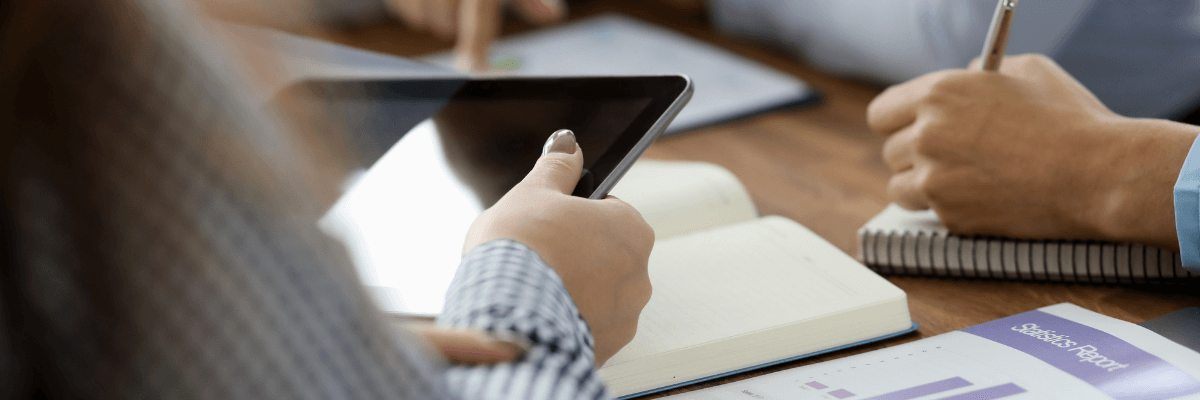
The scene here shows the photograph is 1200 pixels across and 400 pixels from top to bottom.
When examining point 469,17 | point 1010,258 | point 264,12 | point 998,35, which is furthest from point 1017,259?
point 469,17

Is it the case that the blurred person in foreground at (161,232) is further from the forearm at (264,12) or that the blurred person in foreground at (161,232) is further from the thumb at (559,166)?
the thumb at (559,166)

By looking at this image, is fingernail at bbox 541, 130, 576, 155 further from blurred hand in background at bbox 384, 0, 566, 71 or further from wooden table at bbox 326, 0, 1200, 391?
blurred hand in background at bbox 384, 0, 566, 71

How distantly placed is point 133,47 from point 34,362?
0.24 ft

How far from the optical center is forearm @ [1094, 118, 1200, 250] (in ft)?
1.52

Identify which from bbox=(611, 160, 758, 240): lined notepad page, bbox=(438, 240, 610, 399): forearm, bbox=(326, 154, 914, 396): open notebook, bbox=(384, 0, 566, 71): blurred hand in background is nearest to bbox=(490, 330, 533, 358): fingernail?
bbox=(438, 240, 610, 399): forearm

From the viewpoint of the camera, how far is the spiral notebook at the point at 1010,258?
0.48 m

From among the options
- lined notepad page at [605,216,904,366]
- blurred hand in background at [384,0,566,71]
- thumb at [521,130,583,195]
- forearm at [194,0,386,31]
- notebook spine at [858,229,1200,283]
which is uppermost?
blurred hand in background at [384,0,566,71]

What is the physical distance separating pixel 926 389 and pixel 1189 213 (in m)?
0.19

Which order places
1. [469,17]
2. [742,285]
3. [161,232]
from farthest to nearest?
[469,17]
[742,285]
[161,232]

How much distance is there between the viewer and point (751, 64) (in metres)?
1.00

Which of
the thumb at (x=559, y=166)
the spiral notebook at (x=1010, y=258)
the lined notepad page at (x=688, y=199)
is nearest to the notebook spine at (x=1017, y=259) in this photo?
the spiral notebook at (x=1010, y=258)

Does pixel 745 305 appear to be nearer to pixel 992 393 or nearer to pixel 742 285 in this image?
pixel 742 285

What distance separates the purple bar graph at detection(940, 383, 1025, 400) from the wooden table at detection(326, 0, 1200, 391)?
7 centimetres

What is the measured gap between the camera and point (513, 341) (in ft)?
0.92
